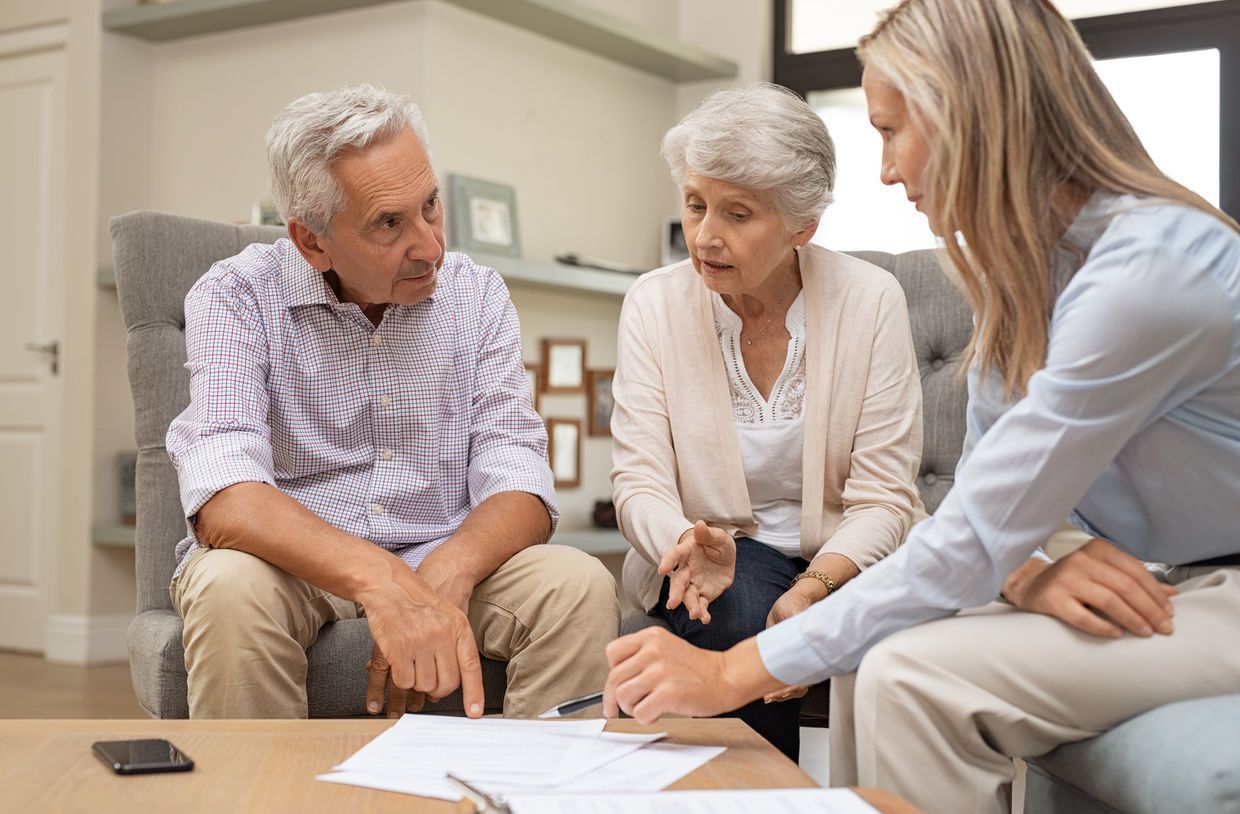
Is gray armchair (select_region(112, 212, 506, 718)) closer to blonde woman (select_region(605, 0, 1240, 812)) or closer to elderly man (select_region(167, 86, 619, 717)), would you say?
elderly man (select_region(167, 86, 619, 717))

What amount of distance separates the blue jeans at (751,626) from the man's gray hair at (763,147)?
0.52 meters

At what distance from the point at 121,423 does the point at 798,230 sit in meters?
3.44

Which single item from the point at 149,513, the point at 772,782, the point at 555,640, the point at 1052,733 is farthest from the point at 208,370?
the point at 1052,733

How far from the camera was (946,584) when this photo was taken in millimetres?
1189

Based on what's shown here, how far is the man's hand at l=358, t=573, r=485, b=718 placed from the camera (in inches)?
63.0

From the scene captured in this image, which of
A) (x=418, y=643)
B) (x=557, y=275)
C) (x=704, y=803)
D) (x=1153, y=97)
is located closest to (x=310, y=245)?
(x=418, y=643)

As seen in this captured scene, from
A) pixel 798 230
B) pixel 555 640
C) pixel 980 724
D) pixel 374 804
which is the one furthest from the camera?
pixel 798 230

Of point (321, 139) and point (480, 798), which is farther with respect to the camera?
point (321, 139)

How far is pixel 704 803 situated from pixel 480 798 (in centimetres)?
17

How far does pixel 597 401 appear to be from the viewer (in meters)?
4.90

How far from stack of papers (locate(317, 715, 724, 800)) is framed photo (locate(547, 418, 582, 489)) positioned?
3.40 meters

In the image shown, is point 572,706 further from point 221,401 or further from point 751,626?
point 221,401

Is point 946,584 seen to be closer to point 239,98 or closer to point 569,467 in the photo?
point 569,467

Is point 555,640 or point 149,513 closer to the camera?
point 555,640
